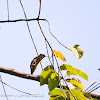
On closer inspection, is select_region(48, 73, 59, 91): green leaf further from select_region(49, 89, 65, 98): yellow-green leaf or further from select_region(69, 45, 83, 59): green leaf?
select_region(69, 45, 83, 59): green leaf

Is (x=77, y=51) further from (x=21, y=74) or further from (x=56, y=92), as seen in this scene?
(x=21, y=74)

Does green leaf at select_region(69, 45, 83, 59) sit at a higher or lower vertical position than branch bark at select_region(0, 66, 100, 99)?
higher

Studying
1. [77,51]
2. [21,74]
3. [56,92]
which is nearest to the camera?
[56,92]

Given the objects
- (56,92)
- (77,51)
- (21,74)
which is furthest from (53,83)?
(21,74)

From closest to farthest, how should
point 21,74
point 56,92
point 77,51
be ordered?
point 56,92 < point 77,51 < point 21,74

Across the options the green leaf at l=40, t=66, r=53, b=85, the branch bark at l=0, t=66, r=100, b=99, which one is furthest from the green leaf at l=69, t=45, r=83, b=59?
the branch bark at l=0, t=66, r=100, b=99

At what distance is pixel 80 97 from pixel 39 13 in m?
0.41

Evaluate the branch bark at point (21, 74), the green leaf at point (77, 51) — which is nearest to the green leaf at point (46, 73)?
the green leaf at point (77, 51)

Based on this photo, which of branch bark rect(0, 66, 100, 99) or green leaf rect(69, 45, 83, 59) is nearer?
green leaf rect(69, 45, 83, 59)

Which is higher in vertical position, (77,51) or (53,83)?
(77,51)

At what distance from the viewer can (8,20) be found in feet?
3.32

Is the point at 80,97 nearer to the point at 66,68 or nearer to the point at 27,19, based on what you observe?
the point at 66,68

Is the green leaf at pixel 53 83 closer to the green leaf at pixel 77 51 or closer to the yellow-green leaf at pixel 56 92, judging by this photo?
the yellow-green leaf at pixel 56 92

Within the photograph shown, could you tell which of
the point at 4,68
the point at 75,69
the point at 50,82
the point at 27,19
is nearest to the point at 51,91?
the point at 50,82
